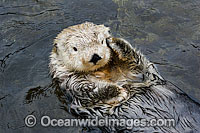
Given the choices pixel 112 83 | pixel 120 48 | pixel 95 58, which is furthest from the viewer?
pixel 120 48

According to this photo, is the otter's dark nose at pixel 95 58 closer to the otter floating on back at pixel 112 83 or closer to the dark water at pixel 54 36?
the otter floating on back at pixel 112 83

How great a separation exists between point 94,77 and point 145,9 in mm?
2529

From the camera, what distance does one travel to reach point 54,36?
17.3 ft

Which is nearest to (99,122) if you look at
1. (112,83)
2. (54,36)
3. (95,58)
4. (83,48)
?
(112,83)

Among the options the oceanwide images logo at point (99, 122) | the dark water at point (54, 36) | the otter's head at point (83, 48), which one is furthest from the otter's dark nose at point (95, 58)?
the dark water at point (54, 36)

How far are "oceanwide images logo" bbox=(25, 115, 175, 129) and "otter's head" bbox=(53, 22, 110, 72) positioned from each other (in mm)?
710

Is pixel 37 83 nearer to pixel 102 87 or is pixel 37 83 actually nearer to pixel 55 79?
pixel 55 79

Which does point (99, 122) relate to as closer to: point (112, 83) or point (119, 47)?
point (112, 83)

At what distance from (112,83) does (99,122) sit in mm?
565

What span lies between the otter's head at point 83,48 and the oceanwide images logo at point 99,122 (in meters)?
0.71

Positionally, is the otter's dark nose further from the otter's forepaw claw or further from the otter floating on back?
the otter's forepaw claw

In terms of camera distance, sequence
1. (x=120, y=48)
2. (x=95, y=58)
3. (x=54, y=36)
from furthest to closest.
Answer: (x=54, y=36)
(x=120, y=48)
(x=95, y=58)

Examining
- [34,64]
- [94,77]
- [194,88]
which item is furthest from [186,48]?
[34,64]

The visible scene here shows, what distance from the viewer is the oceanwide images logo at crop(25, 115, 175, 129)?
336 cm
